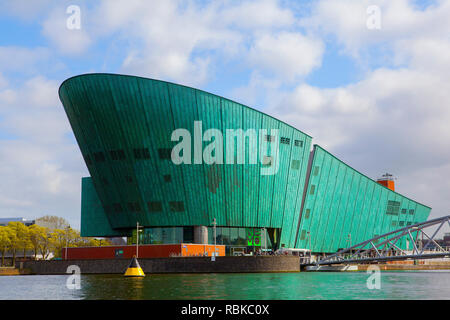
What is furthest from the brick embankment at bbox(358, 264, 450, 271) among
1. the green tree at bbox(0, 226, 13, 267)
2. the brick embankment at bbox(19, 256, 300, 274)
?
the green tree at bbox(0, 226, 13, 267)

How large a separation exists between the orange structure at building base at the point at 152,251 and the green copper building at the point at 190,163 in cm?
313

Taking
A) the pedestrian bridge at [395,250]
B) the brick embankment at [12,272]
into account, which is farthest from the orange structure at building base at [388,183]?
the brick embankment at [12,272]

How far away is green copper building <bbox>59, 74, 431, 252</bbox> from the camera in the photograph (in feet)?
244

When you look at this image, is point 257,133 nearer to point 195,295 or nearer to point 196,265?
point 196,265

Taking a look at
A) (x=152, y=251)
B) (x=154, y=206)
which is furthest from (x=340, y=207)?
(x=152, y=251)

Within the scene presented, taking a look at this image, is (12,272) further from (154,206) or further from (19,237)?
(19,237)

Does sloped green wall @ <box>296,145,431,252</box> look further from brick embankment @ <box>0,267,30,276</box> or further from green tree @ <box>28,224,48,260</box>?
green tree @ <box>28,224,48,260</box>

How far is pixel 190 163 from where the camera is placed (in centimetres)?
7600

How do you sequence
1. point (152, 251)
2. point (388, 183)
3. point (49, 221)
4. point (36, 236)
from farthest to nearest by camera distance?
point (49, 221) → point (388, 183) → point (36, 236) → point (152, 251)

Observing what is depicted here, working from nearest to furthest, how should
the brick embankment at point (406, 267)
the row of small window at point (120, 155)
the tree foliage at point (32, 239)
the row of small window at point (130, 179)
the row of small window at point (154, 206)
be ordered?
the row of small window at point (120, 155) → the row of small window at point (130, 179) → the row of small window at point (154, 206) → the brick embankment at point (406, 267) → the tree foliage at point (32, 239)

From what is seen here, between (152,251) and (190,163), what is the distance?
43.4 feet

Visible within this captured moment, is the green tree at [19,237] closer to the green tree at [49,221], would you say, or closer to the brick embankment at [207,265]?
the brick embankment at [207,265]

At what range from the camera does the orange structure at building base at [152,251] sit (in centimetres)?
7400

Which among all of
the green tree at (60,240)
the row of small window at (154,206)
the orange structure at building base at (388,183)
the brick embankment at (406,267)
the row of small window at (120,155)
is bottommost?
the brick embankment at (406,267)
